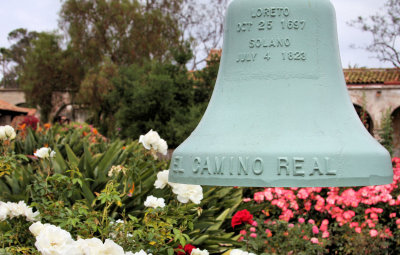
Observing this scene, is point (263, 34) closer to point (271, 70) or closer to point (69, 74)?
point (271, 70)

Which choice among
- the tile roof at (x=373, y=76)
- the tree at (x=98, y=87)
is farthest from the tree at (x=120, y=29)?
the tile roof at (x=373, y=76)

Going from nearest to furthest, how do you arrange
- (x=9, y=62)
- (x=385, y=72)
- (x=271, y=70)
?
(x=271, y=70), (x=385, y=72), (x=9, y=62)

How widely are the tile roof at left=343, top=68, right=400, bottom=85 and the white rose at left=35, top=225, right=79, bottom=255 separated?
2104 cm

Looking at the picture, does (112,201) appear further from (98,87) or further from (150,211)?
(98,87)

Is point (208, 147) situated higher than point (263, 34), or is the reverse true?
point (263, 34)

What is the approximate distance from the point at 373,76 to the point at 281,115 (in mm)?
21672

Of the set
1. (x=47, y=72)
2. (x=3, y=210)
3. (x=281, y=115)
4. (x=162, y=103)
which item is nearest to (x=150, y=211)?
(x=3, y=210)

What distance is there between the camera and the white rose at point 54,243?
172 cm

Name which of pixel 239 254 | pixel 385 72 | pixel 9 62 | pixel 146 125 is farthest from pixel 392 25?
pixel 9 62

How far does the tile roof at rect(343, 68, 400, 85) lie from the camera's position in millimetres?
21688

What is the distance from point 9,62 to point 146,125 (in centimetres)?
5031

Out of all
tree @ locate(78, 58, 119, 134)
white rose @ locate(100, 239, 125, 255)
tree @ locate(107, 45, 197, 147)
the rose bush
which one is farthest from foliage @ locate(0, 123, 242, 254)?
tree @ locate(78, 58, 119, 134)

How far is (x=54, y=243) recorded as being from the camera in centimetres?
180

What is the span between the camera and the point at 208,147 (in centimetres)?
180
